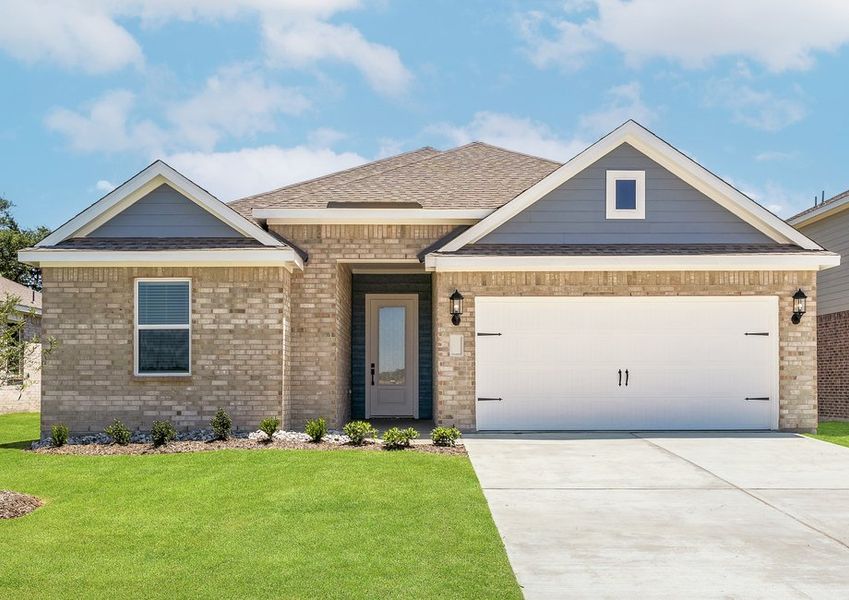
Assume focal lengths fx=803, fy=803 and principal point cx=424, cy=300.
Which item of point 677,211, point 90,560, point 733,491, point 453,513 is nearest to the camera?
point 90,560

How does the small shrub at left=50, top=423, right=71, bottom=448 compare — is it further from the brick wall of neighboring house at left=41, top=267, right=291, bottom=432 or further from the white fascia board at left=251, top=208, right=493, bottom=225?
the white fascia board at left=251, top=208, right=493, bottom=225

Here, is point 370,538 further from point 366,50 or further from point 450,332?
point 366,50

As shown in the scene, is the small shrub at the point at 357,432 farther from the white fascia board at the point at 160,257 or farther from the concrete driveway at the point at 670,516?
the white fascia board at the point at 160,257

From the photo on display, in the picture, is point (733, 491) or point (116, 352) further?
point (116, 352)

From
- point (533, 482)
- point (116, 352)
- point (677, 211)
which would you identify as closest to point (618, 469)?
point (533, 482)

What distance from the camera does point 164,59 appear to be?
50.2 feet

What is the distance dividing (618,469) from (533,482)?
56.6 inches

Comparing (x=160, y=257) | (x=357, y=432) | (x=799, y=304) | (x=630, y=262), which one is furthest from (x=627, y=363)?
(x=160, y=257)

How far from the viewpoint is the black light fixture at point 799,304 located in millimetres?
13531

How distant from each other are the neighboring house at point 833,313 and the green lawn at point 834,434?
2552 mm

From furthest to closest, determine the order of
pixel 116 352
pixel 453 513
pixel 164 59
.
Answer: pixel 164 59 → pixel 116 352 → pixel 453 513

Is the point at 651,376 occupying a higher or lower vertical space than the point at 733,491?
higher

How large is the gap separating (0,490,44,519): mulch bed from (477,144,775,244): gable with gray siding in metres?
Result: 8.27

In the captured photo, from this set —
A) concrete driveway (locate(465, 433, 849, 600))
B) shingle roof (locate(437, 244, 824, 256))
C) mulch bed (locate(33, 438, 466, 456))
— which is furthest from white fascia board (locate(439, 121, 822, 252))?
mulch bed (locate(33, 438, 466, 456))
